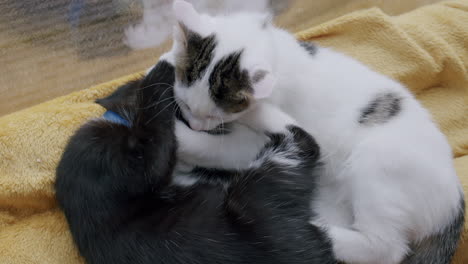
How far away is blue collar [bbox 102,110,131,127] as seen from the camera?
4.63 feet

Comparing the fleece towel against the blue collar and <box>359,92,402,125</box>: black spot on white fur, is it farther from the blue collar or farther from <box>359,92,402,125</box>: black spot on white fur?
<box>359,92,402,125</box>: black spot on white fur

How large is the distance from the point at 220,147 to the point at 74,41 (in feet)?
3.41

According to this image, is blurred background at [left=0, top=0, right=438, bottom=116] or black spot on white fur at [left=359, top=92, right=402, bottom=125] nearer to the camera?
black spot on white fur at [left=359, top=92, right=402, bottom=125]

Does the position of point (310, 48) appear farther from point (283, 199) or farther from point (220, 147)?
point (283, 199)

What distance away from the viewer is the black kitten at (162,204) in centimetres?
123

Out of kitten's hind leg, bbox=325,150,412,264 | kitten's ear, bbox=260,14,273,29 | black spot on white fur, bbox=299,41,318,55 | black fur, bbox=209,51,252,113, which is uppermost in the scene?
kitten's ear, bbox=260,14,273,29

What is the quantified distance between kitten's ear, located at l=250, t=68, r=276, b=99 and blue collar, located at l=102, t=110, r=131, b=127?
0.43m

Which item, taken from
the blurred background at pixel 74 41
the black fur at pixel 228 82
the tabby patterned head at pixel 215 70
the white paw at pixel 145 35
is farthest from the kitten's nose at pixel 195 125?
the white paw at pixel 145 35

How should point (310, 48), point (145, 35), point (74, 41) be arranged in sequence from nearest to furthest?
point (310, 48) < point (74, 41) < point (145, 35)

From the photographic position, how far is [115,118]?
1.44 metres

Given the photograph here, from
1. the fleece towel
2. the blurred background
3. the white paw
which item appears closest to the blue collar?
the fleece towel

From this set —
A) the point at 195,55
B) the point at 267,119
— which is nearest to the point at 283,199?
the point at 267,119

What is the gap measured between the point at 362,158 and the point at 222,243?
0.54m

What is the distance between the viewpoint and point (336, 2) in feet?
8.22
